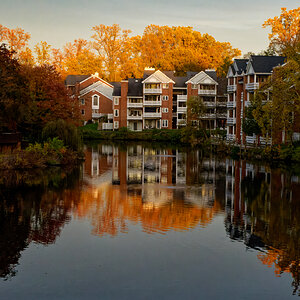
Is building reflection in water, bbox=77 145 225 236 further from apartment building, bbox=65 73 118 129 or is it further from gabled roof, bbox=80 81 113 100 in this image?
gabled roof, bbox=80 81 113 100

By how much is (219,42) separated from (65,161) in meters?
86.9

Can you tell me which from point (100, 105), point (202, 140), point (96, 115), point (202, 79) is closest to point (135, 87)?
point (100, 105)

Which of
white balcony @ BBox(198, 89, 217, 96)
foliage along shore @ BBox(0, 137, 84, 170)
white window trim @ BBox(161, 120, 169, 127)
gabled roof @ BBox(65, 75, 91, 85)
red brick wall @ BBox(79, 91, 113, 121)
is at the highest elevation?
gabled roof @ BBox(65, 75, 91, 85)

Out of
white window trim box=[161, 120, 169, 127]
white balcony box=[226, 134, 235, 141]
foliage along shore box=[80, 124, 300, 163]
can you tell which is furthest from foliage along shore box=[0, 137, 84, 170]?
white window trim box=[161, 120, 169, 127]

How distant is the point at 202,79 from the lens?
92.4 meters

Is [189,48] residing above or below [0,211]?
above

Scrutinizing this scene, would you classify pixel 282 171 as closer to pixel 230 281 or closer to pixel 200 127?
pixel 230 281

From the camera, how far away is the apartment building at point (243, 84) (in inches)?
2437

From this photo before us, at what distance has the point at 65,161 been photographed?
4238 cm

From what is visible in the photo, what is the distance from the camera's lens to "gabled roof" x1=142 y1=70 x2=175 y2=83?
307 feet

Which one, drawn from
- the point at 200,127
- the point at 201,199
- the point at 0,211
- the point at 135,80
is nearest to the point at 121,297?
the point at 0,211

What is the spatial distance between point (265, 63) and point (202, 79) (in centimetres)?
3038

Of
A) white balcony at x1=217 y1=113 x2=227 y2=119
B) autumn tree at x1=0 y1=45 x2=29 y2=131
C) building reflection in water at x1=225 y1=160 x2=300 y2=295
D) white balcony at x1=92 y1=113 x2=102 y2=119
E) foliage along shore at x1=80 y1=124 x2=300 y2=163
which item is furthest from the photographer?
white balcony at x1=92 y1=113 x2=102 y2=119

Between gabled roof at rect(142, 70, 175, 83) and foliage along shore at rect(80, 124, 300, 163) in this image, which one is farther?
gabled roof at rect(142, 70, 175, 83)
